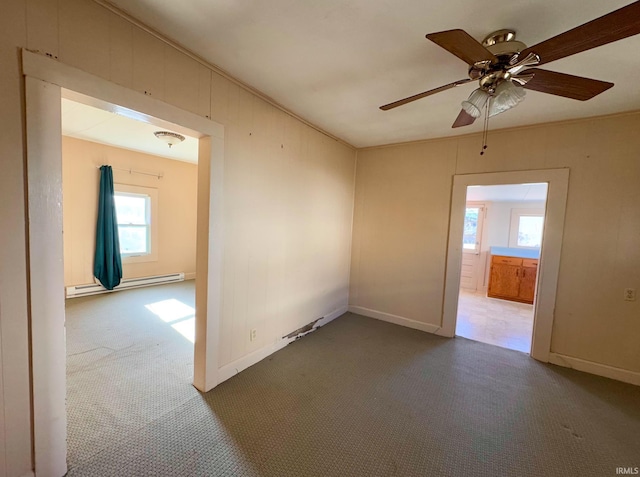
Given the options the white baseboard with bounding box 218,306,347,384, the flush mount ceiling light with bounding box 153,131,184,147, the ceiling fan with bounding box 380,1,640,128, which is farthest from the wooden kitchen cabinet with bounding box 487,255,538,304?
the flush mount ceiling light with bounding box 153,131,184,147

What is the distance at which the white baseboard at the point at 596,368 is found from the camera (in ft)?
7.95

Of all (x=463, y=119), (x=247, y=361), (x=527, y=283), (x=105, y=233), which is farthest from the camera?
(x=527, y=283)

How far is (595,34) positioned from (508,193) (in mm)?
4461

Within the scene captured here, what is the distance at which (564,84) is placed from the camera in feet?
4.75

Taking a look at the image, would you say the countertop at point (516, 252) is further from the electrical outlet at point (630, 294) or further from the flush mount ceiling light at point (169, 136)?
the flush mount ceiling light at point (169, 136)

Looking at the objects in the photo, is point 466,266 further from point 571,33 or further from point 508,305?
point 571,33

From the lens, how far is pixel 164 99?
5.42ft

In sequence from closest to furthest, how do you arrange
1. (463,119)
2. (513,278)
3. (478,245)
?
(463,119) → (513,278) → (478,245)

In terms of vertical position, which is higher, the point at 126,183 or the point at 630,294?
the point at 126,183

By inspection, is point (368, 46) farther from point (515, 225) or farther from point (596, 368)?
point (515, 225)

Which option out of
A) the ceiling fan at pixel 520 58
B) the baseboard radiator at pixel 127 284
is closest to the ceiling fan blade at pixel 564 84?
the ceiling fan at pixel 520 58

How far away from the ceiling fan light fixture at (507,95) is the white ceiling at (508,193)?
3038 mm

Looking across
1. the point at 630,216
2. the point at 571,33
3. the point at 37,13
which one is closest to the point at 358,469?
the point at 571,33

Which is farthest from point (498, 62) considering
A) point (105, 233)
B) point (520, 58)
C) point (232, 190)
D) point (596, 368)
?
point (105, 233)
